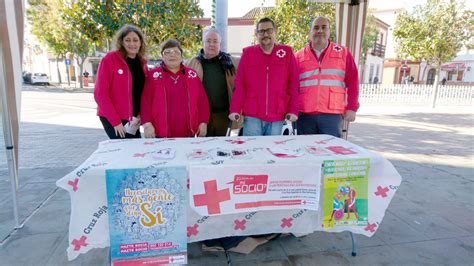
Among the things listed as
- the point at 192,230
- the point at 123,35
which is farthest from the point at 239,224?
the point at 123,35

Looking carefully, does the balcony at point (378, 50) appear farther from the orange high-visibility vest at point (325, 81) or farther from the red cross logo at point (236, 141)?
the red cross logo at point (236, 141)

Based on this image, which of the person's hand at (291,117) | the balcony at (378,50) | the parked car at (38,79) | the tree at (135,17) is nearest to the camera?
the person's hand at (291,117)

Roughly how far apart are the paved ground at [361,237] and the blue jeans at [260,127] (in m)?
0.98

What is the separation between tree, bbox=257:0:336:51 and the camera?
7.12m

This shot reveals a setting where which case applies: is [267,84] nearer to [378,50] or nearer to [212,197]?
[212,197]

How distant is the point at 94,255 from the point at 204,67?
1.90 meters

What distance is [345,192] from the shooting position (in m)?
2.05

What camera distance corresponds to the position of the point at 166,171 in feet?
5.79

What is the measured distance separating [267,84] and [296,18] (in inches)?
203

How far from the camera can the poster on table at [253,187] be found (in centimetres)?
182

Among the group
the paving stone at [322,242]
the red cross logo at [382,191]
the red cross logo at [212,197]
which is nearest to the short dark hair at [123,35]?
the red cross logo at [212,197]

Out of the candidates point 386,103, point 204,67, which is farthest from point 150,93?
point 386,103

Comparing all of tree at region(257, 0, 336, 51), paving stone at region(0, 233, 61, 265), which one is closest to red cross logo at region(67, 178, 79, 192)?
paving stone at region(0, 233, 61, 265)

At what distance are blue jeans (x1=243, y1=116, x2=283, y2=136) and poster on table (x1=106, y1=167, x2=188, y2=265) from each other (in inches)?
47.4
